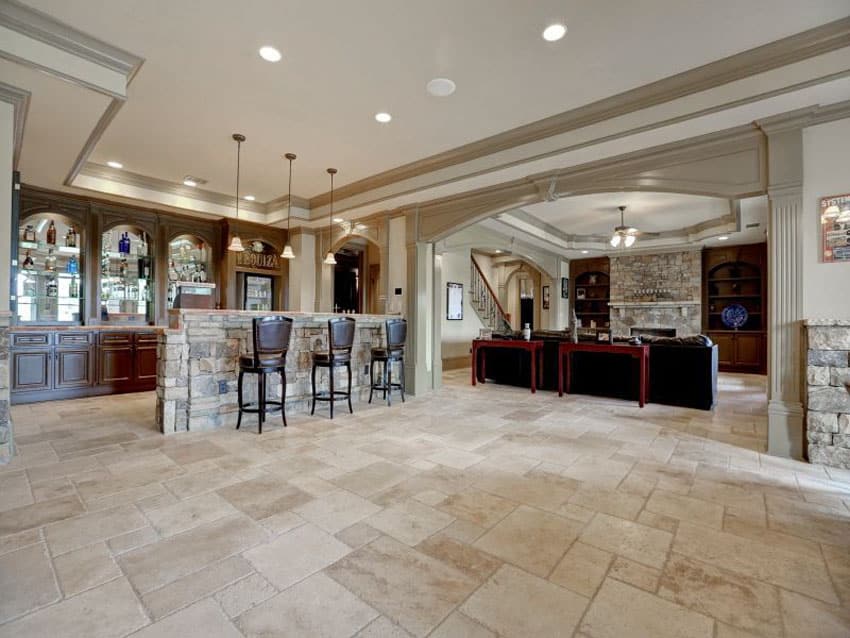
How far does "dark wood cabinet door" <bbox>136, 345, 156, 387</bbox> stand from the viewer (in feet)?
20.1

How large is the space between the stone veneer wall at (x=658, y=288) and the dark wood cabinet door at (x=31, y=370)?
10767 mm

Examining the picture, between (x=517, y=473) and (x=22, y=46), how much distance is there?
474 centimetres

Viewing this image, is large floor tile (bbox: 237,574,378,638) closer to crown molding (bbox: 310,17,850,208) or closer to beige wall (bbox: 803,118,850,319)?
beige wall (bbox: 803,118,850,319)

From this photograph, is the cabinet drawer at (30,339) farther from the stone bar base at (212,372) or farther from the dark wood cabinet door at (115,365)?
the stone bar base at (212,372)

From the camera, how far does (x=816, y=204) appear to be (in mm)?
3385

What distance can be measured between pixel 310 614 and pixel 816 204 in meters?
4.73

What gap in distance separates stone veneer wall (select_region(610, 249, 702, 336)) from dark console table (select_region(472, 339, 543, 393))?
4201 millimetres

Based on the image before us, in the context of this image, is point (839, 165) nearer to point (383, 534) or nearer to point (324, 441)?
point (383, 534)

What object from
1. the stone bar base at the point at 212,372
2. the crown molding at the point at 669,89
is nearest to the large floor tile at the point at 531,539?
the stone bar base at the point at 212,372

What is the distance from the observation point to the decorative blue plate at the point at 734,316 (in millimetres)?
9445

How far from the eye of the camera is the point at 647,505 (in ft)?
8.16

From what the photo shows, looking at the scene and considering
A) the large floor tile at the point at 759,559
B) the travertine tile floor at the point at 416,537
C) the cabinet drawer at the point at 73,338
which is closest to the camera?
the travertine tile floor at the point at 416,537

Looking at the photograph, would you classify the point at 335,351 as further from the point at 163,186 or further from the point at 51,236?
the point at 51,236

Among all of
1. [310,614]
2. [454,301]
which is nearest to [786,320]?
[310,614]
